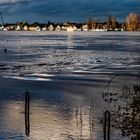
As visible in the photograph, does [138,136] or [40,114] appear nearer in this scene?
[138,136]

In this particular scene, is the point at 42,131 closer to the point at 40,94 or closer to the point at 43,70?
the point at 40,94

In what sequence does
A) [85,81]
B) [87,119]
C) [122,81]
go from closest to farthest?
[87,119] → [122,81] → [85,81]

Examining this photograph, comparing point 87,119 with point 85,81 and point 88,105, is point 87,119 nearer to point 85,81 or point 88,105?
point 88,105

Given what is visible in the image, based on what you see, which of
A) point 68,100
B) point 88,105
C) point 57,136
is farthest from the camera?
point 68,100

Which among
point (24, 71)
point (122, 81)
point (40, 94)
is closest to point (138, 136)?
point (40, 94)

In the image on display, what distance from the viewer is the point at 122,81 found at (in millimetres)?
29734

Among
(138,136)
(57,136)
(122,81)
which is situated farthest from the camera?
(122,81)

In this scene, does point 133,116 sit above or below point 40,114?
above

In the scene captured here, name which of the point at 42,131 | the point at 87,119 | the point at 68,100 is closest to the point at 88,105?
the point at 68,100

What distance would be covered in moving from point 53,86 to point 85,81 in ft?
10.2

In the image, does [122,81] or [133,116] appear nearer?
[133,116]

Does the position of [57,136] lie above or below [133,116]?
below

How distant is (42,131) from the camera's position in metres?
17.3

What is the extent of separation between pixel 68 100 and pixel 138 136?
11.3m
